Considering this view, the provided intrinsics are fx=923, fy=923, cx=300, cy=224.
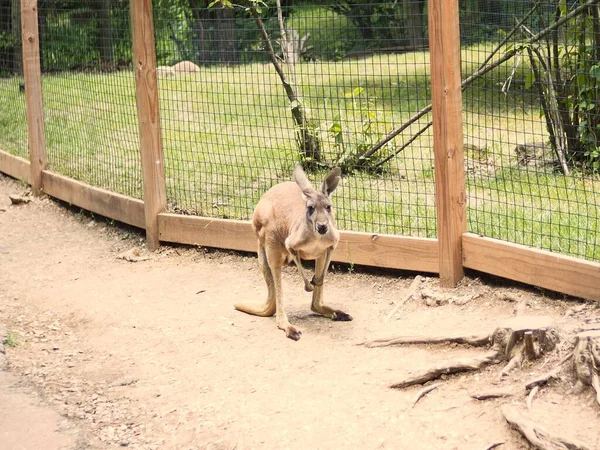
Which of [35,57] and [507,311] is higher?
[35,57]

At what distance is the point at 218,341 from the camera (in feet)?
19.3

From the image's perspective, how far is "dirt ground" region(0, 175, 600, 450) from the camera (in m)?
4.51

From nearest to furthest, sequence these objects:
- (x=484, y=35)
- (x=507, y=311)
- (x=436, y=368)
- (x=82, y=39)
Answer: (x=436, y=368) → (x=507, y=311) → (x=484, y=35) → (x=82, y=39)

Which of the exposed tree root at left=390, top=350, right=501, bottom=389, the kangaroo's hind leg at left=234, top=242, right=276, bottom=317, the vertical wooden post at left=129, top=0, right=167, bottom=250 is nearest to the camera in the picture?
the exposed tree root at left=390, top=350, right=501, bottom=389

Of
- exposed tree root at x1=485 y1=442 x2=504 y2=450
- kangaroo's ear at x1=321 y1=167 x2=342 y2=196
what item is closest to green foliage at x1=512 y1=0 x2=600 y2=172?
kangaroo's ear at x1=321 y1=167 x2=342 y2=196

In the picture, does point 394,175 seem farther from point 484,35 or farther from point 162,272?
point 162,272

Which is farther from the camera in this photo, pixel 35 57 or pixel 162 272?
pixel 35 57

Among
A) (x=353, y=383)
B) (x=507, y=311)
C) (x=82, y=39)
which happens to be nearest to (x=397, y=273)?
(x=507, y=311)

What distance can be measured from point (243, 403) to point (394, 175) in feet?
10.0

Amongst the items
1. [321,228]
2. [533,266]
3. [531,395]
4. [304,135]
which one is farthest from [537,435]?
[304,135]

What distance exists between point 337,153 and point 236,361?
2914mm

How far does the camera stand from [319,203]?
561 cm

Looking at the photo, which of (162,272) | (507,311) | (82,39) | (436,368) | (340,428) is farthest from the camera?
(82,39)

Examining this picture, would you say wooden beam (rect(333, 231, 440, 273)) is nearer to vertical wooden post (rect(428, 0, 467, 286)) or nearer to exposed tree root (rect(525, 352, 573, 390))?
vertical wooden post (rect(428, 0, 467, 286))
